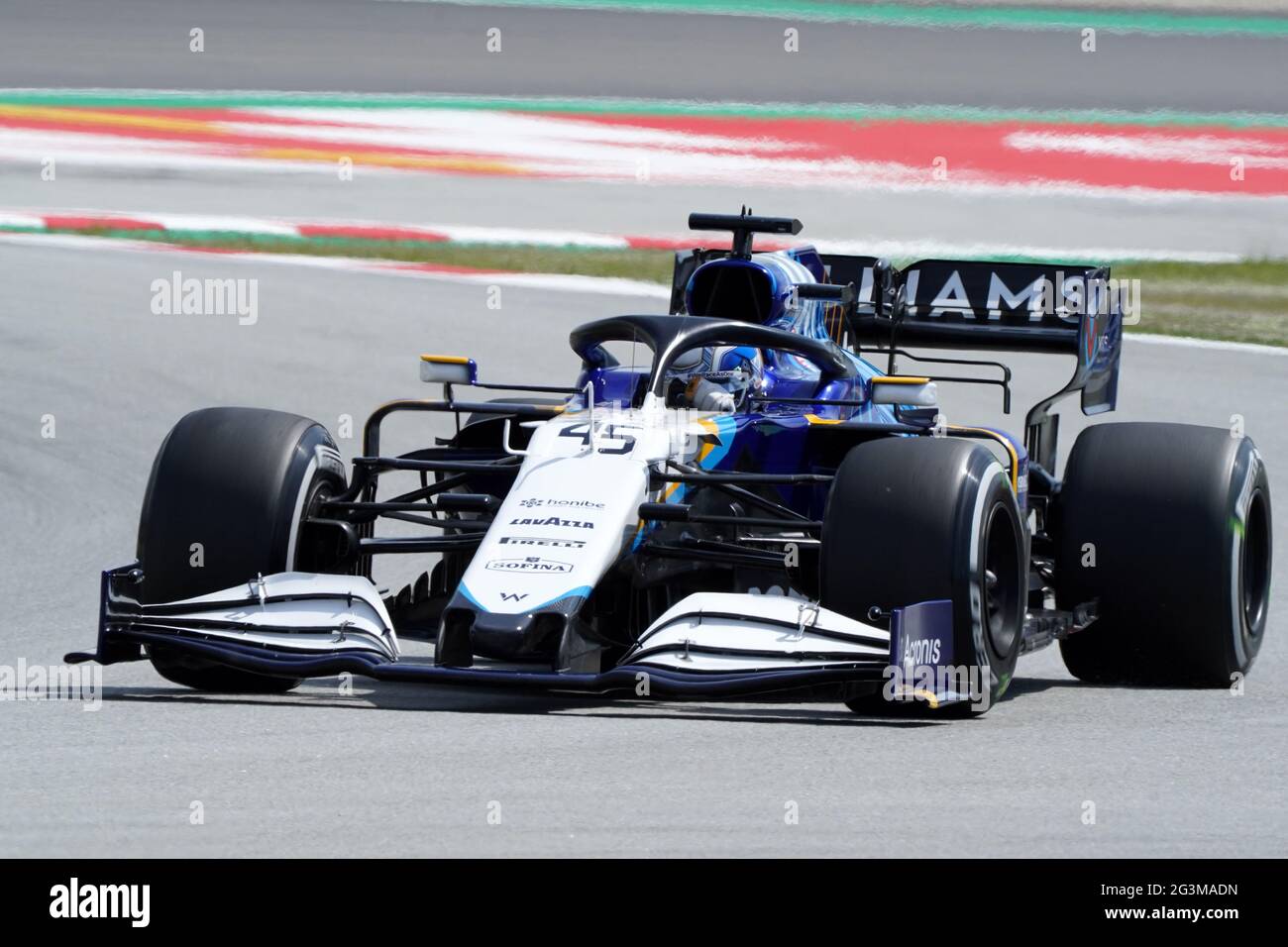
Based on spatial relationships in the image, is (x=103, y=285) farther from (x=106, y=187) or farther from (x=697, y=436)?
(x=697, y=436)

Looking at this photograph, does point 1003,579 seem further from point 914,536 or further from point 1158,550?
point 1158,550

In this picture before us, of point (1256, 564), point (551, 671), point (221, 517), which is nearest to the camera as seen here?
point (551, 671)

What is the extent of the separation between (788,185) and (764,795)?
16967 millimetres

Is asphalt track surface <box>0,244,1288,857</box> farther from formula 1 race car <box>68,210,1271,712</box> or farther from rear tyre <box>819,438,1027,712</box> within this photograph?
rear tyre <box>819,438,1027,712</box>

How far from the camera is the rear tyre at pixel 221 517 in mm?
8125

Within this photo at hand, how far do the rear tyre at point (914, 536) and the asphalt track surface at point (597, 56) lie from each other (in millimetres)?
18829

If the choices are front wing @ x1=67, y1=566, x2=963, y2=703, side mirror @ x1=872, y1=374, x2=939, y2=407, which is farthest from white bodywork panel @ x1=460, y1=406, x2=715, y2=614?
side mirror @ x1=872, y1=374, x2=939, y2=407

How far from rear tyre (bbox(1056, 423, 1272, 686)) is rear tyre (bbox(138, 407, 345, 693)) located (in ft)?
9.95

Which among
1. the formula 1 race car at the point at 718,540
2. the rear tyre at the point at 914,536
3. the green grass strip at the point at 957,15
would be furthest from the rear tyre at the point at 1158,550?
the green grass strip at the point at 957,15

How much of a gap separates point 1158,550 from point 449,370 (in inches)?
113

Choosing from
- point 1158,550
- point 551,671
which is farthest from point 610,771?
point 1158,550

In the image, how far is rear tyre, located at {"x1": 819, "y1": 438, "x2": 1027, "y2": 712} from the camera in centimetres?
736

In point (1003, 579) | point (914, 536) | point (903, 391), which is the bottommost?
point (1003, 579)

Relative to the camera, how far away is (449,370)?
9.04m
